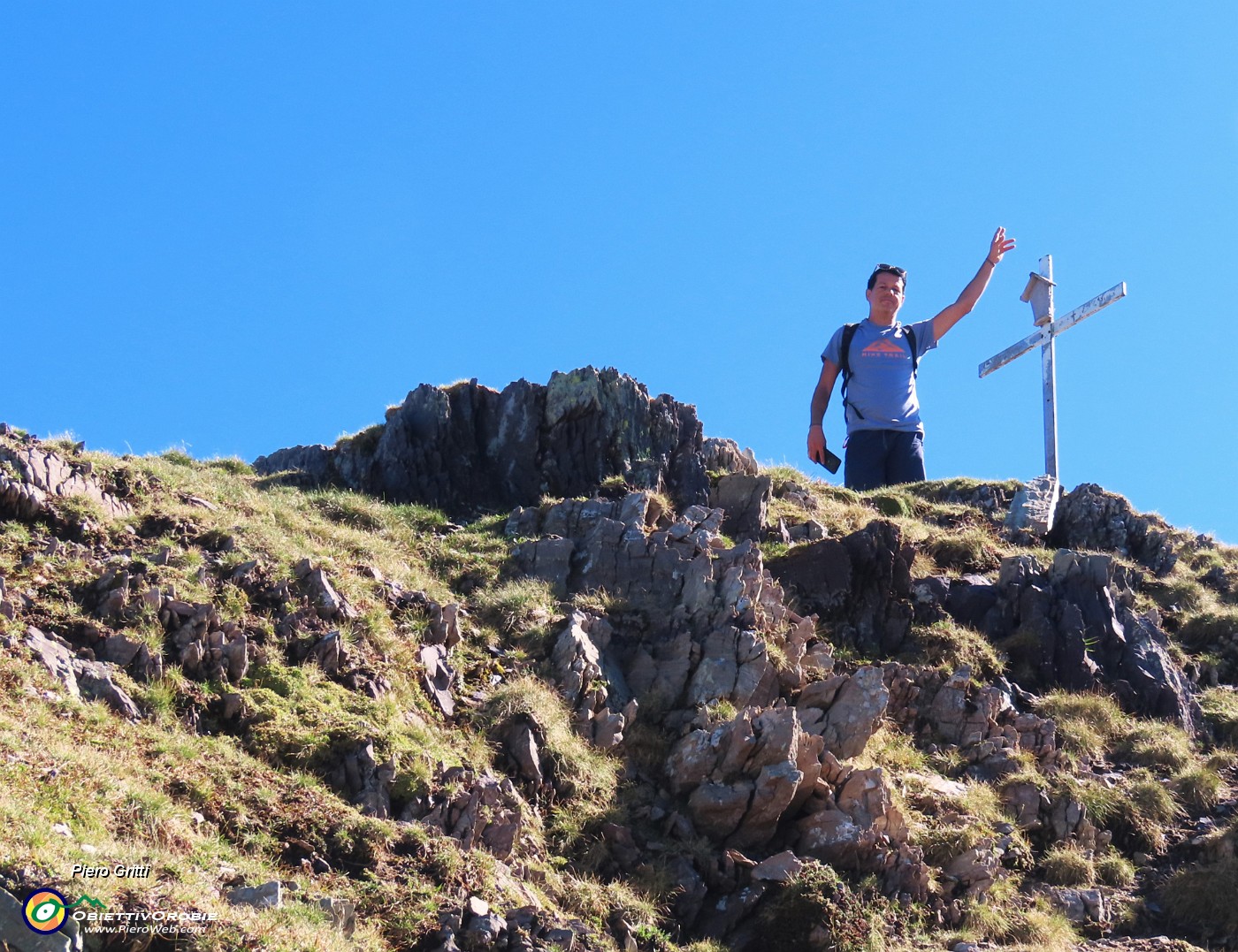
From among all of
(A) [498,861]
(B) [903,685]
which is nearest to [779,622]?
(B) [903,685]

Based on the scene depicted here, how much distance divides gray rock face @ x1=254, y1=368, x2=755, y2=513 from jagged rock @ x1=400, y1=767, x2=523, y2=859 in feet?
22.2

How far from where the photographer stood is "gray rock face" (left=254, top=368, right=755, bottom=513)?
17.4 meters

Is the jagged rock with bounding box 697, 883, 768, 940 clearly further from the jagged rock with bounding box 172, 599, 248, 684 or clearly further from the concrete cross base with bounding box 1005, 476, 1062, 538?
the concrete cross base with bounding box 1005, 476, 1062, 538

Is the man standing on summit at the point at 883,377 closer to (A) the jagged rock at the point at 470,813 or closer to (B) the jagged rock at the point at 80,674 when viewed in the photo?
(A) the jagged rock at the point at 470,813

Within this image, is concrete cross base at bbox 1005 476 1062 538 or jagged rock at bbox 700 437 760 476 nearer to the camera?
jagged rock at bbox 700 437 760 476

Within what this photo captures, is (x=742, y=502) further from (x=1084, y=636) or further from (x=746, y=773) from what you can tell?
(x=746, y=773)

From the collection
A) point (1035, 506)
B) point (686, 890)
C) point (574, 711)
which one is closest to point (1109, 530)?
point (1035, 506)

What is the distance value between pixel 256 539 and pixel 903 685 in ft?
23.2

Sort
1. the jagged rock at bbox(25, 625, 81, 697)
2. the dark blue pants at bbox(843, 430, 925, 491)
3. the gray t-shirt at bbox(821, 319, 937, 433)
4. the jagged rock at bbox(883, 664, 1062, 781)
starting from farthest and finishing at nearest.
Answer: the dark blue pants at bbox(843, 430, 925, 491), the gray t-shirt at bbox(821, 319, 937, 433), the jagged rock at bbox(883, 664, 1062, 781), the jagged rock at bbox(25, 625, 81, 697)

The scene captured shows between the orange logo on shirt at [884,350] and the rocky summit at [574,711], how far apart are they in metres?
3.22

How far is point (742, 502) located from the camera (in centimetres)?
1698

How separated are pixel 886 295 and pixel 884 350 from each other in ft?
2.93

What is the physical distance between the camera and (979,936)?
10766 mm

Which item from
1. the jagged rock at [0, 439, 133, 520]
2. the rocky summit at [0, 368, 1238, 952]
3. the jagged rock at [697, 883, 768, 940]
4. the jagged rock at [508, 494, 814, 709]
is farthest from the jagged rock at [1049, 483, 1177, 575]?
the jagged rock at [0, 439, 133, 520]
